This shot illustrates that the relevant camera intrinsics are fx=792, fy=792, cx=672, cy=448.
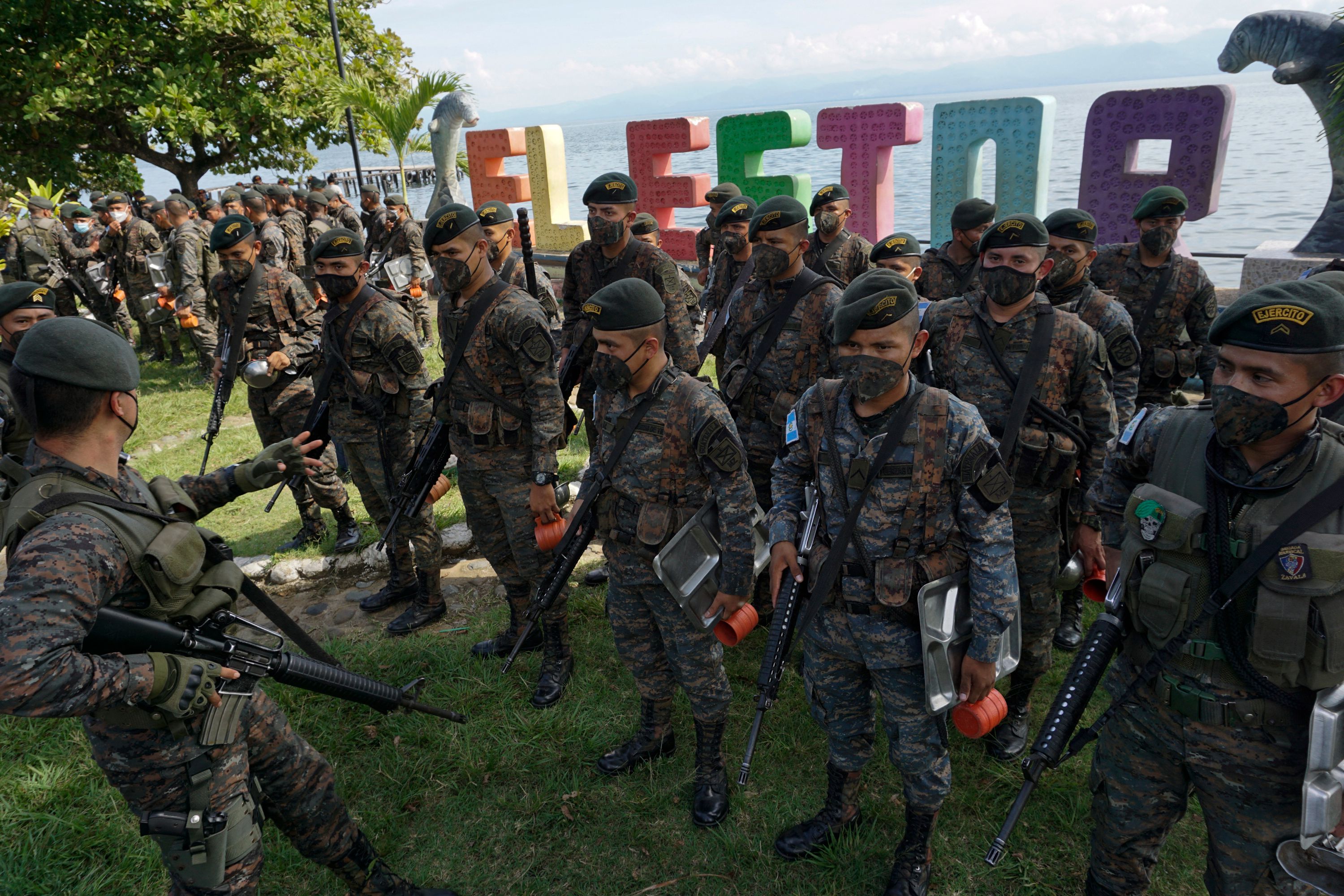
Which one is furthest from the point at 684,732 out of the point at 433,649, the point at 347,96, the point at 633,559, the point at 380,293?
the point at 347,96

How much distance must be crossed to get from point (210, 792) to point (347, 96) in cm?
1634

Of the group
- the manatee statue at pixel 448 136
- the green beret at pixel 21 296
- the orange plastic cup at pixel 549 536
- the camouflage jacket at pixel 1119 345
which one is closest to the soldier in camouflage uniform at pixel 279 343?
the green beret at pixel 21 296

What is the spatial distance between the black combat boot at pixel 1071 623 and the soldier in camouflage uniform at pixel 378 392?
404 cm

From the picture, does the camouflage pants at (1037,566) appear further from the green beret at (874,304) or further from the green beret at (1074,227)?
the green beret at (1074,227)

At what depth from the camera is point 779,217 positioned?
4.73 metres

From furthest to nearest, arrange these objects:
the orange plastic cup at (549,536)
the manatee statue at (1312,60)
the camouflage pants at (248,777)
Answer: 1. the manatee statue at (1312,60)
2. the orange plastic cup at (549,536)
3. the camouflage pants at (248,777)

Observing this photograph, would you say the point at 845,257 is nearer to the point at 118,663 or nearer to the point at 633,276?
the point at 633,276

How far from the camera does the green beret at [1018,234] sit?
3.67 m

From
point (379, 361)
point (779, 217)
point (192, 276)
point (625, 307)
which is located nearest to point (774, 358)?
point (779, 217)

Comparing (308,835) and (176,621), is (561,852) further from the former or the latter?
(176,621)

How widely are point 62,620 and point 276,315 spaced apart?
4989 millimetres

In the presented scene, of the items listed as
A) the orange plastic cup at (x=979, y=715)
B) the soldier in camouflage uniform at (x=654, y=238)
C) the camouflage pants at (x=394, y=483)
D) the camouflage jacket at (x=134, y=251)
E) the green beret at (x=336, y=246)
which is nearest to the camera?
the orange plastic cup at (x=979, y=715)

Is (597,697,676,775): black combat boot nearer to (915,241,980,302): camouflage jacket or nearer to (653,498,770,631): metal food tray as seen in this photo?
(653,498,770,631): metal food tray

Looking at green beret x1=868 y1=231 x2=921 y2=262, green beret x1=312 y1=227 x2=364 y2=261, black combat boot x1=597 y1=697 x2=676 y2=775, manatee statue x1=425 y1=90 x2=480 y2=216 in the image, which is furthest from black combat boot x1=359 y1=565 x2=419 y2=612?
manatee statue x1=425 y1=90 x2=480 y2=216
